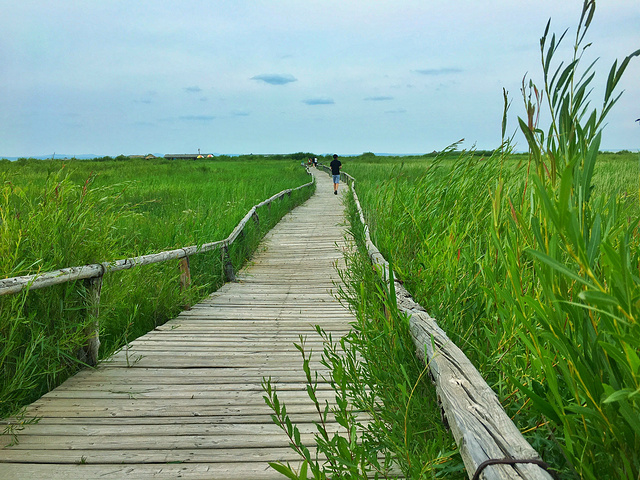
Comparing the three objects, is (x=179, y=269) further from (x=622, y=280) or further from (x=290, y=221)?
(x=290, y=221)

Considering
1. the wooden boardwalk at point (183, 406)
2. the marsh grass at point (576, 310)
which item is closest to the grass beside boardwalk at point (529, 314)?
the marsh grass at point (576, 310)

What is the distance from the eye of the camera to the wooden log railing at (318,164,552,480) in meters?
1.13

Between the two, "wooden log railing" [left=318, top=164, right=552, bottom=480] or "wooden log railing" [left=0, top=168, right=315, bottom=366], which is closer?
"wooden log railing" [left=318, top=164, right=552, bottom=480]

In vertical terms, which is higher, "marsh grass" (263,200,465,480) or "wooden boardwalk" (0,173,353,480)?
"marsh grass" (263,200,465,480)

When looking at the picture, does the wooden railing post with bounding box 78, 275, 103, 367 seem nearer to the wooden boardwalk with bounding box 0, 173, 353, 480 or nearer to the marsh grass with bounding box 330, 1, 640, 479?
the wooden boardwalk with bounding box 0, 173, 353, 480

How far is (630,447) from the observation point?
37.8 inches

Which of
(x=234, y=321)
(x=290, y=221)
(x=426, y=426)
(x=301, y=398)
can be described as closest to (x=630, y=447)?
(x=426, y=426)

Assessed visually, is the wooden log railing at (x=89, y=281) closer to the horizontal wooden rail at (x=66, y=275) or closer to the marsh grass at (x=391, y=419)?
the horizontal wooden rail at (x=66, y=275)

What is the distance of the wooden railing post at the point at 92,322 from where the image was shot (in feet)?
11.2

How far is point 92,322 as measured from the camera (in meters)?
3.45

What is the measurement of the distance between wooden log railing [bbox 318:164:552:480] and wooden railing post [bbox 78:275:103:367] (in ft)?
7.93

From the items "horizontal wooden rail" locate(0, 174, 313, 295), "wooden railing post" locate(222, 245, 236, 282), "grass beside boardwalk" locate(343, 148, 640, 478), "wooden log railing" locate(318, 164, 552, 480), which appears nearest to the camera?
"grass beside boardwalk" locate(343, 148, 640, 478)

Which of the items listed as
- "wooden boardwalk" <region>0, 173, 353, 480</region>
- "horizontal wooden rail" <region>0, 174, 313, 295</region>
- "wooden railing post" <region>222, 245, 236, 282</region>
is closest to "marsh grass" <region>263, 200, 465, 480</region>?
"wooden boardwalk" <region>0, 173, 353, 480</region>

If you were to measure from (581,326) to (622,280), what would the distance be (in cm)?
21
